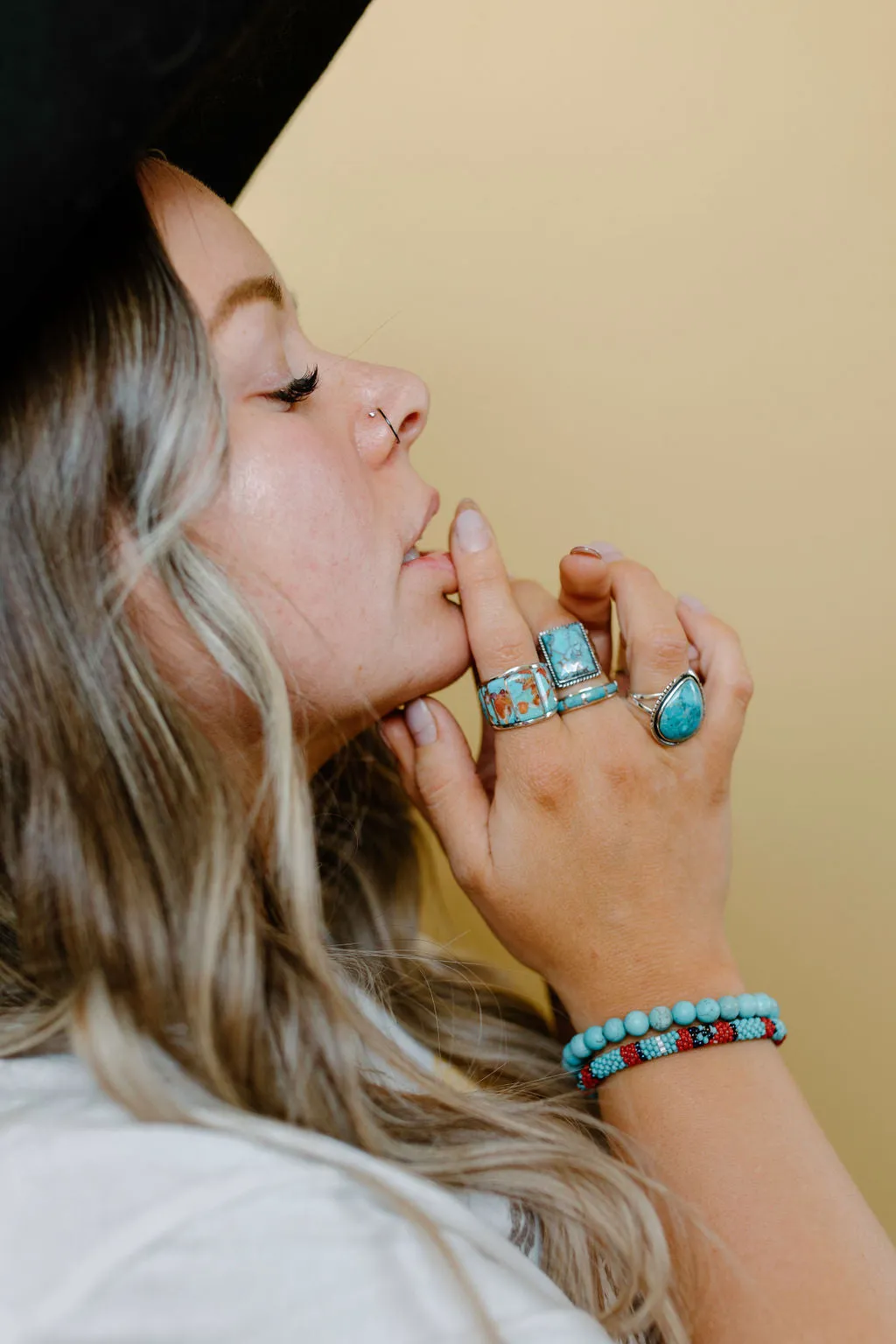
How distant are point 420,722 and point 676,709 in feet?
0.76

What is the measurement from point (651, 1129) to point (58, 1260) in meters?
0.44

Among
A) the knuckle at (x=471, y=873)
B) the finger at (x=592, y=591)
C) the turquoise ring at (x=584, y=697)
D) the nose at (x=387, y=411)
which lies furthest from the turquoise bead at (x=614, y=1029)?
the nose at (x=387, y=411)

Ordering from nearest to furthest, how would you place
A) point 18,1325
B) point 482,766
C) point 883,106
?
point 18,1325 < point 482,766 < point 883,106

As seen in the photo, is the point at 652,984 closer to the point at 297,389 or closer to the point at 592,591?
the point at 592,591

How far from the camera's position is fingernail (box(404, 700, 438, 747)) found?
0.99 m

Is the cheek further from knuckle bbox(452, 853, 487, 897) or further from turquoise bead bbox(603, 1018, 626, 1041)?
turquoise bead bbox(603, 1018, 626, 1041)

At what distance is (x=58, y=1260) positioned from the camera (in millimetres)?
550

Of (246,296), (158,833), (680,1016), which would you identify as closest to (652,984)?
(680,1016)

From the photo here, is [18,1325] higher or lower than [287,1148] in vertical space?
lower

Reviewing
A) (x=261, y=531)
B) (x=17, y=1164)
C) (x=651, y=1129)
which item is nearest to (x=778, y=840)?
(x=651, y=1129)

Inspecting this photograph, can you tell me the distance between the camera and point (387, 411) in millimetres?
942

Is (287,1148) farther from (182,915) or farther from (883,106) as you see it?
(883,106)

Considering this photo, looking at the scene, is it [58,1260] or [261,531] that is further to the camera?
[261,531]

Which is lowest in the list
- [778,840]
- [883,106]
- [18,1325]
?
[18,1325]
